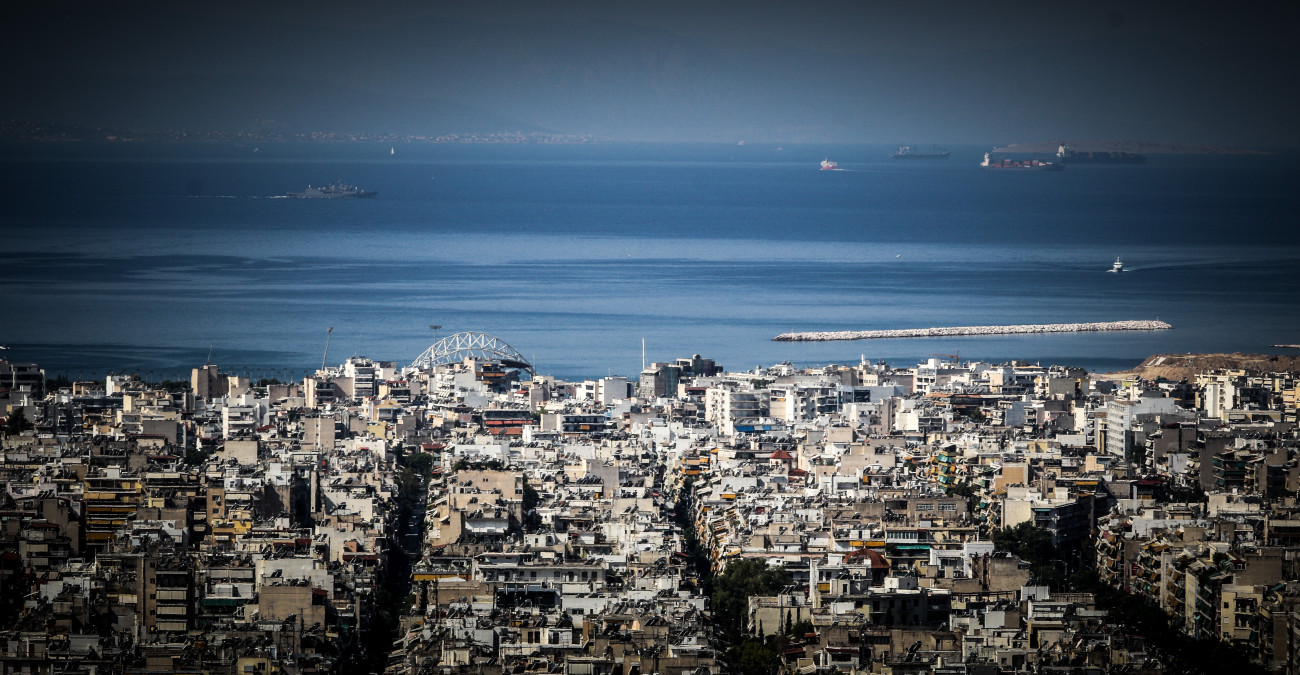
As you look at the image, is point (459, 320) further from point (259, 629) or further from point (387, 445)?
point (259, 629)

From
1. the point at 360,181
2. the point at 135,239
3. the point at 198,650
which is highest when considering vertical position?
the point at 360,181

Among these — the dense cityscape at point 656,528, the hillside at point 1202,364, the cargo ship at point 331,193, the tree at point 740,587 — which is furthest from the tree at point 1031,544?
the cargo ship at point 331,193

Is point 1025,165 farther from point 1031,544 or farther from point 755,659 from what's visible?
point 755,659

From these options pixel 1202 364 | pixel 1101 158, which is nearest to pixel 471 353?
pixel 1202 364

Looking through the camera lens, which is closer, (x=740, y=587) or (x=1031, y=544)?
(x=740, y=587)

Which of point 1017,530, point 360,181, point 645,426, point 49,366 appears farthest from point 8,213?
point 1017,530

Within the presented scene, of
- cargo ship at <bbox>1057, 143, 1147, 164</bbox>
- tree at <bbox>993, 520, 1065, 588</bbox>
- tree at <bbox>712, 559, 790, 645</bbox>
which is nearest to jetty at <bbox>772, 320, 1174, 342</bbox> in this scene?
tree at <bbox>993, 520, 1065, 588</bbox>
